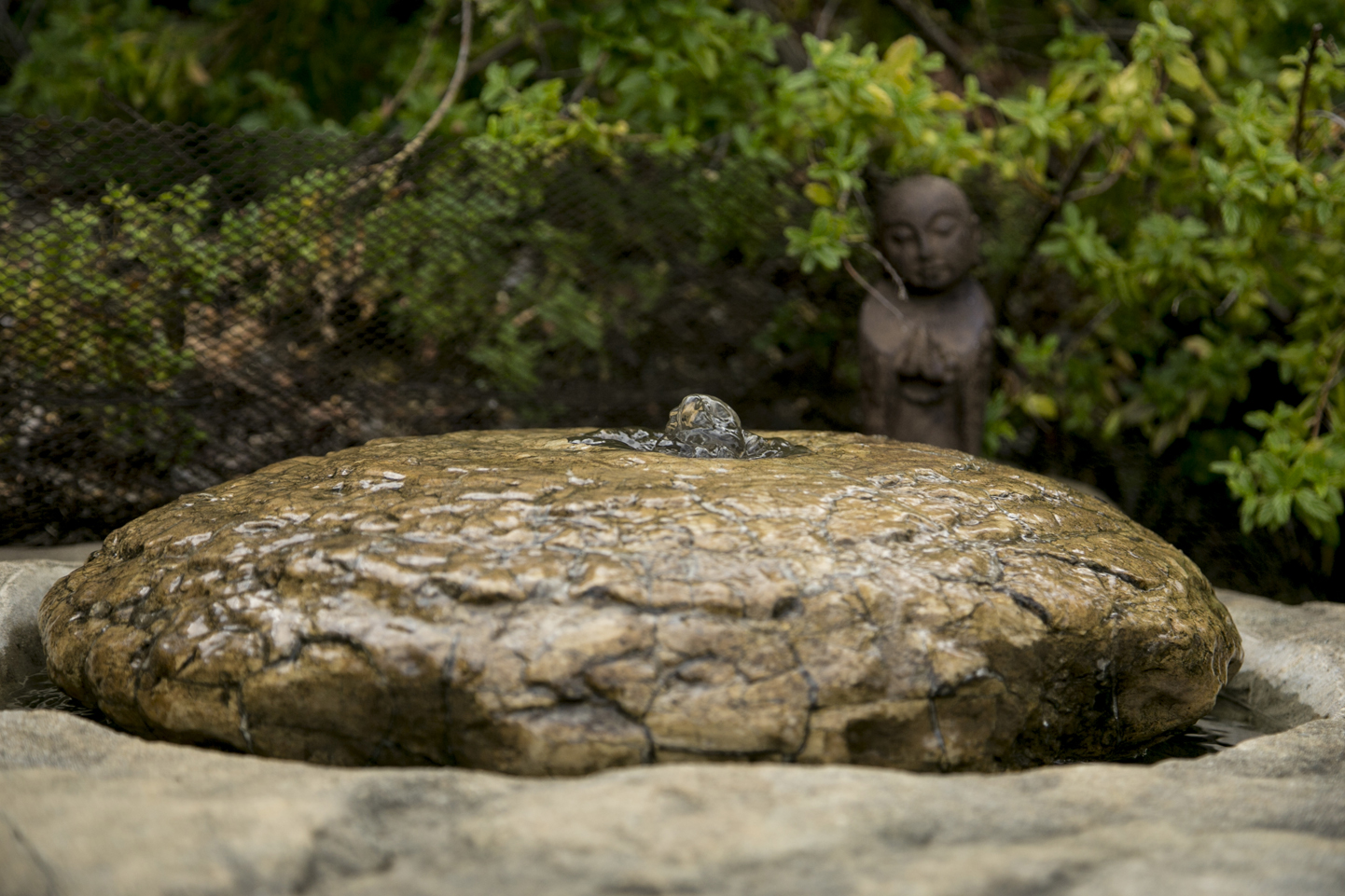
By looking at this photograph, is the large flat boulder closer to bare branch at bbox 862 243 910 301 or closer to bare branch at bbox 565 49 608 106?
bare branch at bbox 565 49 608 106

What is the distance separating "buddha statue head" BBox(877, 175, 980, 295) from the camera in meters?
3.32

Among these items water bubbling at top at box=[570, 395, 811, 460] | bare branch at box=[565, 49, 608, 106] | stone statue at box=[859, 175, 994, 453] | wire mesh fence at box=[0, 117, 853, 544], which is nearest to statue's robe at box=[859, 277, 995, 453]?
stone statue at box=[859, 175, 994, 453]

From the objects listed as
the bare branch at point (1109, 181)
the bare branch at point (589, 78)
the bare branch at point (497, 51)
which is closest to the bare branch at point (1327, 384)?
the bare branch at point (1109, 181)

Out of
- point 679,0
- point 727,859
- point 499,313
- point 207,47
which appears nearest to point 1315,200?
point 679,0

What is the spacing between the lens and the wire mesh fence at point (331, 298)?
3176mm

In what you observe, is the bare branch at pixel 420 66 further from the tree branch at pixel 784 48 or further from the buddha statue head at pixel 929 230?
the buddha statue head at pixel 929 230

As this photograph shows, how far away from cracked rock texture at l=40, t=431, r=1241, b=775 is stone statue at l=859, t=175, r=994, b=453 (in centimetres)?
129

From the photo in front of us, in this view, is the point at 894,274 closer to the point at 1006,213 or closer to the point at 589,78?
the point at 1006,213

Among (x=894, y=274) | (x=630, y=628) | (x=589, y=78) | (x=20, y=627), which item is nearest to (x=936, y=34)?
(x=589, y=78)

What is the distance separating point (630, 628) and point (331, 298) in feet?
7.44

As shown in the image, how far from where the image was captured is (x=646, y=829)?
1.35 meters

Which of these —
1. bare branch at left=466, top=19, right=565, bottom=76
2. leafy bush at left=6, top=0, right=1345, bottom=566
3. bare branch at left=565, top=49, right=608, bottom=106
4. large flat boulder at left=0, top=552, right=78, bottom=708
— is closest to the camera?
large flat boulder at left=0, top=552, right=78, bottom=708

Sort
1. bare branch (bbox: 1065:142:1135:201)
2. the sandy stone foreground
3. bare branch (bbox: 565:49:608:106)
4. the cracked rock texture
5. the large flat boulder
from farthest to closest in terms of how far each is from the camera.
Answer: bare branch (bbox: 565:49:608:106) → bare branch (bbox: 1065:142:1135:201) → the large flat boulder → the cracked rock texture → the sandy stone foreground

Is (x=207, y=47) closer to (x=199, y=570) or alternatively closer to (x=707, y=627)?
(x=199, y=570)
